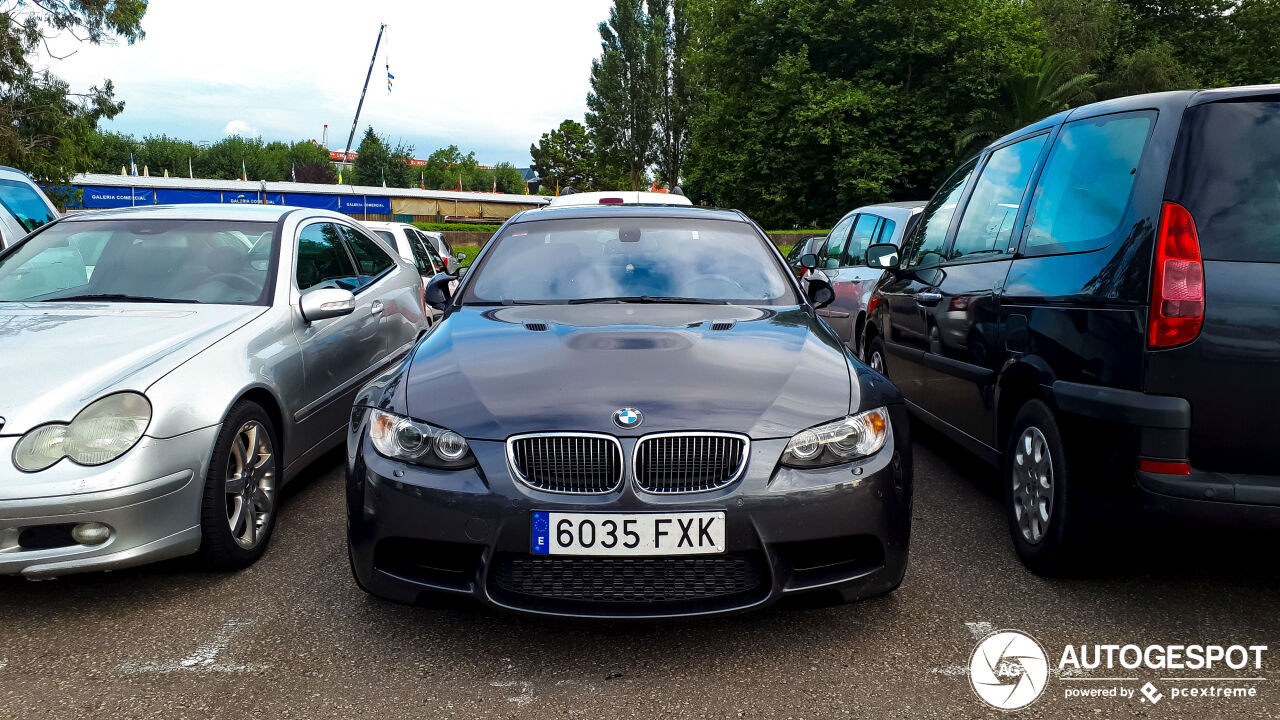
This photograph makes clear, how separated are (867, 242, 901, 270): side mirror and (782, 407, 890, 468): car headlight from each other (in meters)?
2.76

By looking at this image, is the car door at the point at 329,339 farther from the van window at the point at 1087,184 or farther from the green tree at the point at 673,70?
the green tree at the point at 673,70

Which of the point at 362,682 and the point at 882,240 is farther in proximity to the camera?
the point at 882,240

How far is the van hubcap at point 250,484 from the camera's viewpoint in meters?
3.60

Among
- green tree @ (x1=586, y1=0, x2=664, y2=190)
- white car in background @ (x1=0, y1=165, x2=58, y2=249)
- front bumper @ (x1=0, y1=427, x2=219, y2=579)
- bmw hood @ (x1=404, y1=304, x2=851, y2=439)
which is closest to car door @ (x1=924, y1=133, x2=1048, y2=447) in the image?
bmw hood @ (x1=404, y1=304, x2=851, y2=439)

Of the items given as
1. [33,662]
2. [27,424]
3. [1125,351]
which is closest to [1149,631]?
[1125,351]

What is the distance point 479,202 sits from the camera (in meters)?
81.2

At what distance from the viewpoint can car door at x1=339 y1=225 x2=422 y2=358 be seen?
5.54 m

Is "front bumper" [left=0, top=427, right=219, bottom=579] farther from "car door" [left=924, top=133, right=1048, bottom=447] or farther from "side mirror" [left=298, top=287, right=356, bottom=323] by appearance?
"car door" [left=924, top=133, right=1048, bottom=447]

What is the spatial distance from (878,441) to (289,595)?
2.17m

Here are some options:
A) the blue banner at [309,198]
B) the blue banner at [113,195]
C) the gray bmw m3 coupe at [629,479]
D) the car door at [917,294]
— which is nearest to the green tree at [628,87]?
the blue banner at [309,198]

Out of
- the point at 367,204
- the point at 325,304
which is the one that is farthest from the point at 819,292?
the point at 367,204

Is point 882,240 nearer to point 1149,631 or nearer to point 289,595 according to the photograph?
point 1149,631

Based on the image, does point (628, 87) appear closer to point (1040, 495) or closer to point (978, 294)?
point (978, 294)

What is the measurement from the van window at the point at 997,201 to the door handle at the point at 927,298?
0.68 feet
